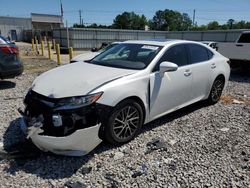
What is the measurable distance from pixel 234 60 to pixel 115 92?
24.6 ft

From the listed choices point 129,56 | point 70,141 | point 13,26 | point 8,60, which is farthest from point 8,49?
point 13,26

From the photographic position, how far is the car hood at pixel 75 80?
2982 millimetres

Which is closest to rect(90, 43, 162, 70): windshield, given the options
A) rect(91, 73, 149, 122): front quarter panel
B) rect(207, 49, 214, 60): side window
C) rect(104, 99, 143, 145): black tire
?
rect(91, 73, 149, 122): front quarter panel

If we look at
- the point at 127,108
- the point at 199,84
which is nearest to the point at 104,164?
the point at 127,108

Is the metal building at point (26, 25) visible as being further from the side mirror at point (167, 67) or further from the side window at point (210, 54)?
the side mirror at point (167, 67)

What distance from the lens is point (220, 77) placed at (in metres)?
5.32

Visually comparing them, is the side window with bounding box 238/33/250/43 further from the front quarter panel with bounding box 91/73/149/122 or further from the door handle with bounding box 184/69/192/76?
the front quarter panel with bounding box 91/73/149/122

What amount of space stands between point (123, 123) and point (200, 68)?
2.15 m

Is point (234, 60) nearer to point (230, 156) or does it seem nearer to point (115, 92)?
point (230, 156)

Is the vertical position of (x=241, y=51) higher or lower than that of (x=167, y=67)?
lower

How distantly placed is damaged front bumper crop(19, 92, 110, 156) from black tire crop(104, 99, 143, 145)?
189 millimetres

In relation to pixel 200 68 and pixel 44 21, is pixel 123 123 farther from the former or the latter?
pixel 44 21

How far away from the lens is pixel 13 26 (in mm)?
47906

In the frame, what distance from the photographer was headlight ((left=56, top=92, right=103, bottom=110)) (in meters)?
2.85
